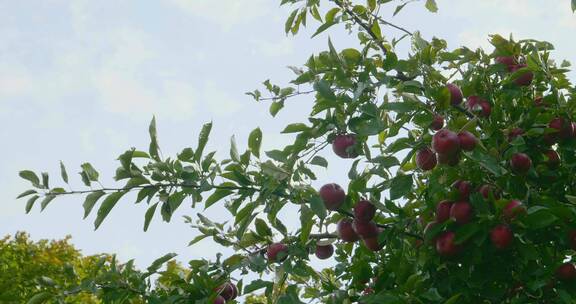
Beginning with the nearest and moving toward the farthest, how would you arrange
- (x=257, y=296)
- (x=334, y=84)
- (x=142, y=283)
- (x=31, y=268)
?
(x=334, y=84)
(x=142, y=283)
(x=257, y=296)
(x=31, y=268)

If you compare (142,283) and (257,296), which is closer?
A: (142,283)

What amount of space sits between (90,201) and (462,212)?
1.49 meters

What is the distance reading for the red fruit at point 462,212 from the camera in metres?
2.75

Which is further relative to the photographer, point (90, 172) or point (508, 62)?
point (508, 62)

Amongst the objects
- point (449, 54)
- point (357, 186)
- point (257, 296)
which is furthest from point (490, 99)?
point (257, 296)

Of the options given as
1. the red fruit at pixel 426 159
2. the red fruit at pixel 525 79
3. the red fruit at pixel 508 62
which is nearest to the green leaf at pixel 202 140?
the red fruit at pixel 426 159

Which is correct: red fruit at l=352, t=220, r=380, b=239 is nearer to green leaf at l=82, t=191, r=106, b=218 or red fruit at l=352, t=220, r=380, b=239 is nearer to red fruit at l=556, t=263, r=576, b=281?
red fruit at l=556, t=263, r=576, b=281

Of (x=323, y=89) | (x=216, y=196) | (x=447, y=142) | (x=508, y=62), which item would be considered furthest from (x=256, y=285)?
(x=508, y=62)

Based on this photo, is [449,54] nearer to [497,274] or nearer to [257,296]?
[497,274]

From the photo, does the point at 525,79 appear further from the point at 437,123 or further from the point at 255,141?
the point at 255,141

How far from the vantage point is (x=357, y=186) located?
2982mm

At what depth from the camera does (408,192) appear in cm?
308

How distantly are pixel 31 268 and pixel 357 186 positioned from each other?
25.5 feet

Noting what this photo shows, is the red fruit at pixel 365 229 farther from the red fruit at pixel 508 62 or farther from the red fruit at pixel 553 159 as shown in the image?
the red fruit at pixel 508 62
